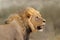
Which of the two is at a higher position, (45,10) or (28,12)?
(28,12)

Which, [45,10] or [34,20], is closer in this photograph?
[34,20]

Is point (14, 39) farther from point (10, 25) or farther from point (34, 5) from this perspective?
point (34, 5)

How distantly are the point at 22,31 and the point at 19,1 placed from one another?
154 cm

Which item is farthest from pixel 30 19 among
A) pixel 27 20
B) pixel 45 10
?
pixel 45 10

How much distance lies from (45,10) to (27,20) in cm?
142

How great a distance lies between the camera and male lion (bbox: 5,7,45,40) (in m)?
3.13

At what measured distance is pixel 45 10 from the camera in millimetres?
4547

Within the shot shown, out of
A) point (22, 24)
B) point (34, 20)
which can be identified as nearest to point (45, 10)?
point (34, 20)

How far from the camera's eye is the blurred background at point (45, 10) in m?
4.46

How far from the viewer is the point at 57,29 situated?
464 cm

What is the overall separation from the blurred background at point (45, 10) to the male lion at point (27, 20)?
116cm

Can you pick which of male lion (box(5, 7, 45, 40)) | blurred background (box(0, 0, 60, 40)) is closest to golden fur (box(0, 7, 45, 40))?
male lion (box(5, 7, 45, 40))

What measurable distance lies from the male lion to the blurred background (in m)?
1.16

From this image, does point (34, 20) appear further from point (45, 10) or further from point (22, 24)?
point (45, 10)
